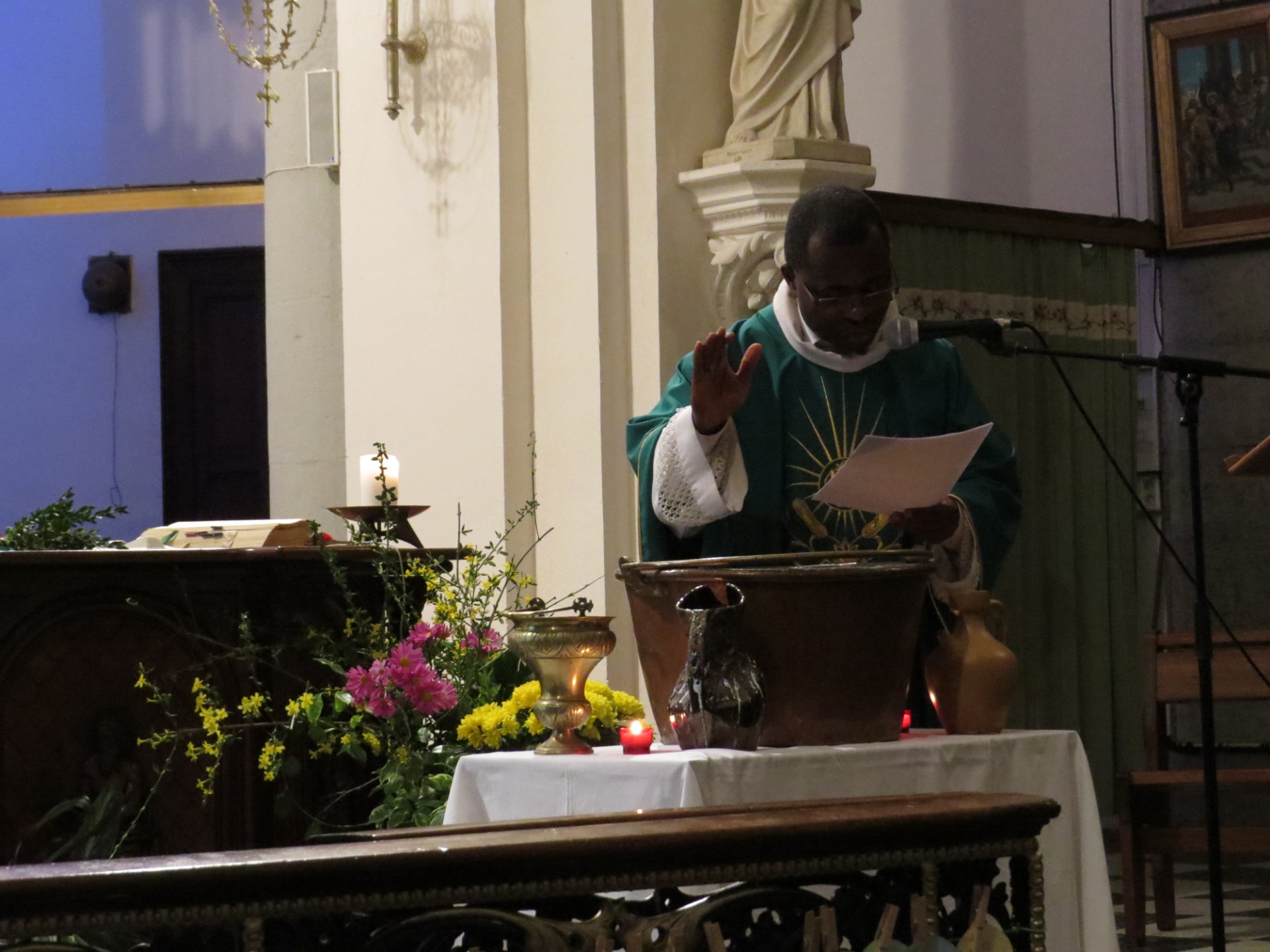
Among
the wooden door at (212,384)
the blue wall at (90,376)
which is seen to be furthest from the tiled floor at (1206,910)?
the blue wall at (90,376)

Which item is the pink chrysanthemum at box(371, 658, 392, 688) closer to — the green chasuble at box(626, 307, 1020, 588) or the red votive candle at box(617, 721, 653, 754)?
the green chasuble at box(626, 307, 1020, 588)

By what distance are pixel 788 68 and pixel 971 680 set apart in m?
3.37

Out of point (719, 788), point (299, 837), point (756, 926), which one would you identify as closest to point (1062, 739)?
point (719, 788)

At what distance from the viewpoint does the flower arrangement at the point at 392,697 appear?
379 centimetres

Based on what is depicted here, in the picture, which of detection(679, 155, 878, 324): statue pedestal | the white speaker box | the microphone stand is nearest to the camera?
the microphone stand

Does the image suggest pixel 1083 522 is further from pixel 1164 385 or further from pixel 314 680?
pixel 314 680

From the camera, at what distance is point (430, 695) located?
12.5 feet

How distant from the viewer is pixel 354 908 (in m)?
→ 1.76

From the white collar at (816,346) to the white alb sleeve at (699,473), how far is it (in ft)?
1.20

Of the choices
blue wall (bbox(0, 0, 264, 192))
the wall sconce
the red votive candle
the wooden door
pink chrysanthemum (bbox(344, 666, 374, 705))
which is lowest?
pink chrysanthemum (bbox(344, 666, 374, 705))

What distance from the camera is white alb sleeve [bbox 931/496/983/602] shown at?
2.83 m

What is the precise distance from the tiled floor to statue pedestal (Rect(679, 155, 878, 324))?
2.18 meters

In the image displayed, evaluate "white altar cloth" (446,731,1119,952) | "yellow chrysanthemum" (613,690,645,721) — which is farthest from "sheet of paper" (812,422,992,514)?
"yellow chrysanthemum" (613,690,645,721)

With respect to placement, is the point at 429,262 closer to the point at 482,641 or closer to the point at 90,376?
the point at 482,641
